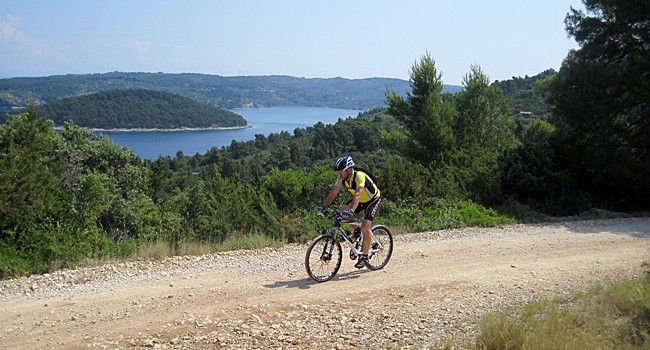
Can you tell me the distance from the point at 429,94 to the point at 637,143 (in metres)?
11.5

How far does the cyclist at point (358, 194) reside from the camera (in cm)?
786

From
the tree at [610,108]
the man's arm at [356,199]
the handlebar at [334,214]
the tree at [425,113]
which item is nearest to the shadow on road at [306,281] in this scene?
the handlebar at [334,214]

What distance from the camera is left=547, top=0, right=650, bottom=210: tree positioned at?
15.4 m

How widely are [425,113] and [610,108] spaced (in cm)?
1013

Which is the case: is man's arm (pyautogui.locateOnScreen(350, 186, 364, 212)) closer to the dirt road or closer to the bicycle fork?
the bicycle fork

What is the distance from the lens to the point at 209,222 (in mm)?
10867

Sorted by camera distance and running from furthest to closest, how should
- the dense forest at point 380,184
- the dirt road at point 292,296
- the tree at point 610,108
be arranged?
the tree at point 610,108, the dense forest at point 380,184, the dirt road at point 292,296

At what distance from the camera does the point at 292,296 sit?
23.3 ft

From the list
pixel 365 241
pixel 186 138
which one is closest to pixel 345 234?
pixel 365 241

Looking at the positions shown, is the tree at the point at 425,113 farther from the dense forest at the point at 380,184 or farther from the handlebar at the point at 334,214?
the handlebar at the point at 334,214

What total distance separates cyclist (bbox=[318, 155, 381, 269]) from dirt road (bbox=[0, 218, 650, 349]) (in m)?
0.68

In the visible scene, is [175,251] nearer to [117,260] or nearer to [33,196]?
[117,260]

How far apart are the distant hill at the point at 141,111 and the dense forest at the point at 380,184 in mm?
103488

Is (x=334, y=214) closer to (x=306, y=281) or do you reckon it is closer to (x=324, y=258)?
(x=324, y=258)
